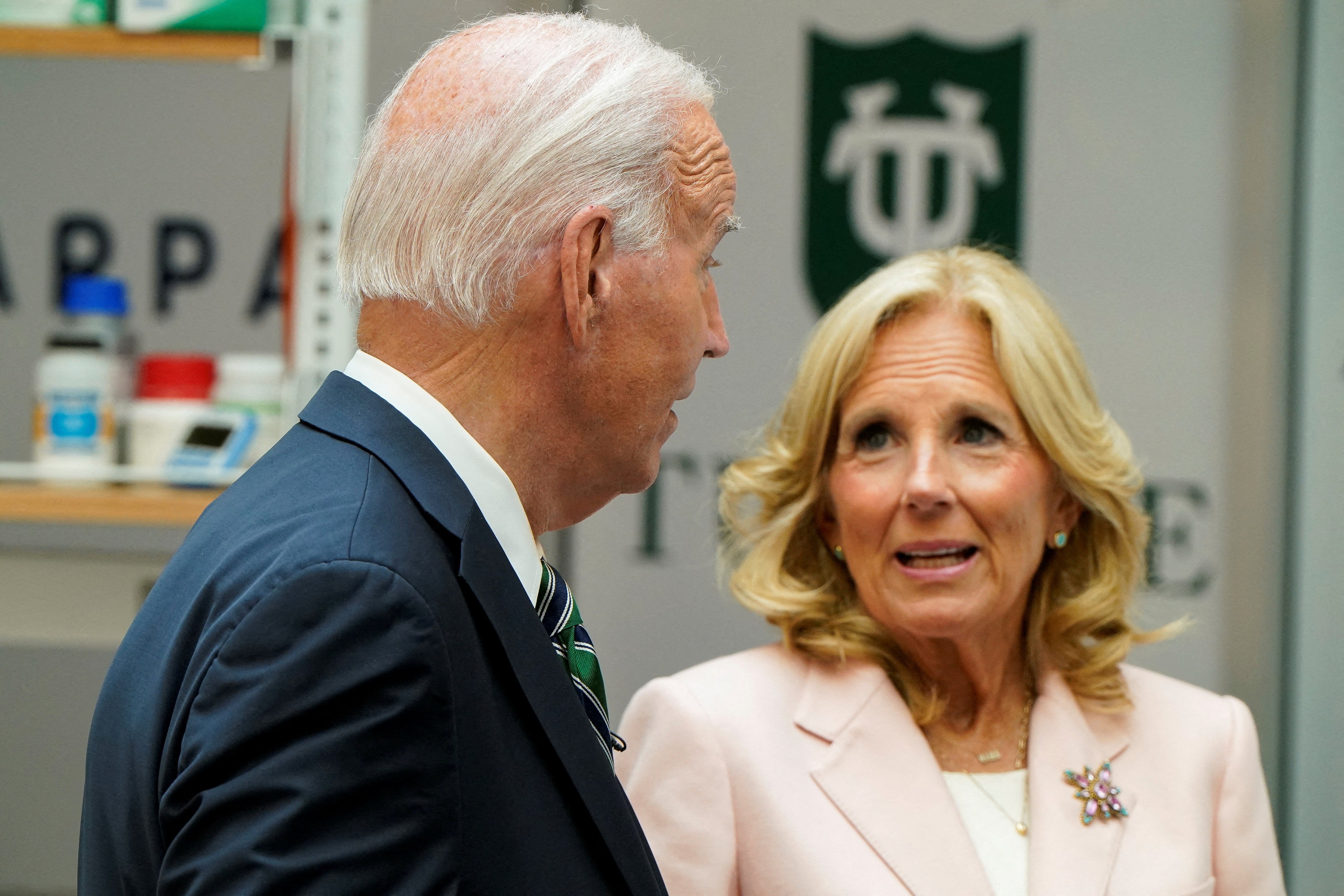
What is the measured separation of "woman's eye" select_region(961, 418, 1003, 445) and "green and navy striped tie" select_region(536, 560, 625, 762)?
0.81 metres

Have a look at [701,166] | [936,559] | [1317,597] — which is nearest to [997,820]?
[936,559]

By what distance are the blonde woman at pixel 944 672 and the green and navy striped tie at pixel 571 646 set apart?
542 mm

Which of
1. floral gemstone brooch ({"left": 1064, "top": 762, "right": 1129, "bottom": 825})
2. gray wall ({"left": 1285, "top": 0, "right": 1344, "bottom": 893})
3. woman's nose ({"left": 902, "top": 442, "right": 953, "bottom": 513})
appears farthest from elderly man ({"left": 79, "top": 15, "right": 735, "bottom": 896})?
gray wall ({"left": 1285, "top": 0, "right": 1344, "bottom": 893})

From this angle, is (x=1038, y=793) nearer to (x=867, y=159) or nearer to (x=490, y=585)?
(x=490, y=585)

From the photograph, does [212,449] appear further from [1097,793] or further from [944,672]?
[1097,793]

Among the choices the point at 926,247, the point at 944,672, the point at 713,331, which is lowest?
the point at 944,672

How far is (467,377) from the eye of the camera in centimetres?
98

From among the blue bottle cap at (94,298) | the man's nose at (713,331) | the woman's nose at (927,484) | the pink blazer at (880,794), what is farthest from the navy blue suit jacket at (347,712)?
the blue bottle cap at (94,298)

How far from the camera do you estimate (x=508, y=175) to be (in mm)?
964

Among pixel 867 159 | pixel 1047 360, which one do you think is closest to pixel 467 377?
pixel 1047 360

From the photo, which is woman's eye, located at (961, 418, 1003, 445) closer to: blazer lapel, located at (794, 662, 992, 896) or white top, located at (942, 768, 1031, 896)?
blazer lapel, located at (794, 662, 992, 896)

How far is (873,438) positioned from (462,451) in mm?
940

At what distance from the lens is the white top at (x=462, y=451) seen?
96 centimetres

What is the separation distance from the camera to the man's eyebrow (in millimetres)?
1155
